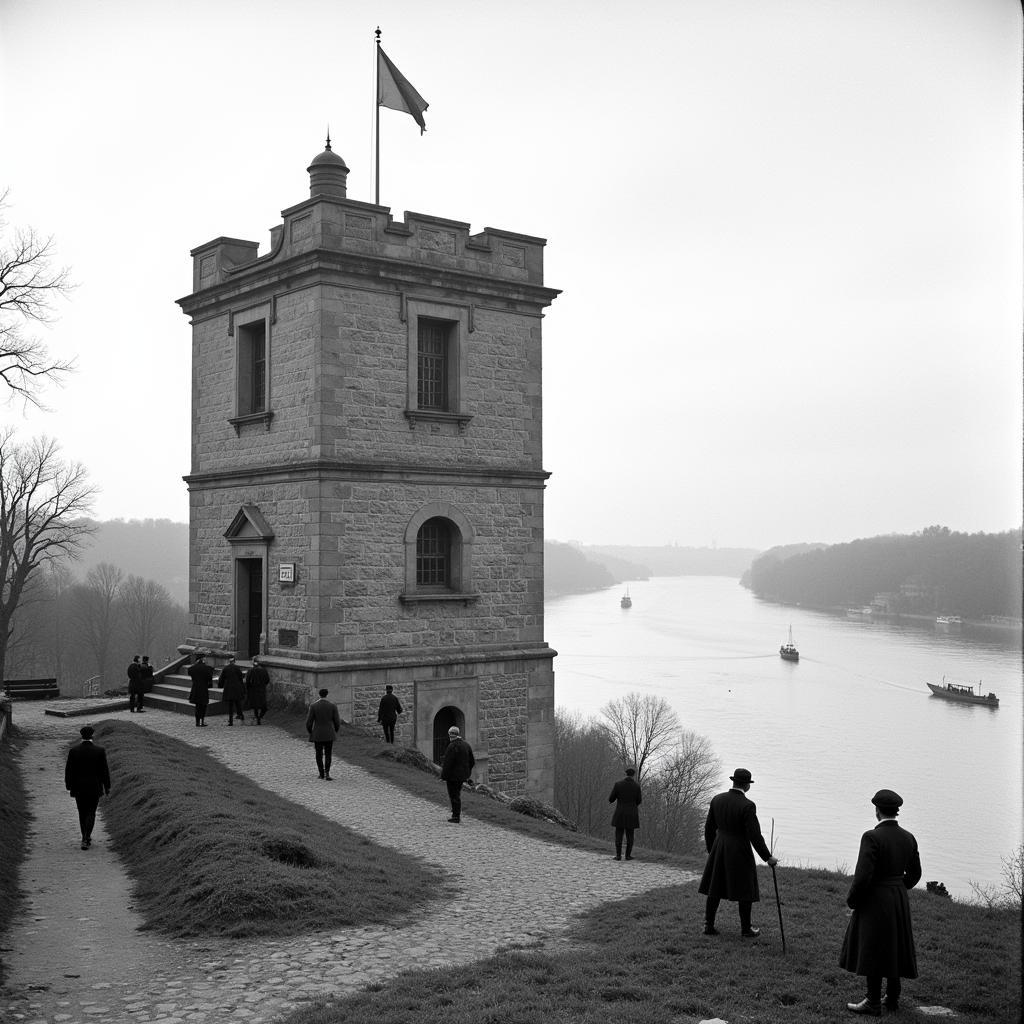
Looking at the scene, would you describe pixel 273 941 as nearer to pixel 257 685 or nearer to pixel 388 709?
pixel 388 709

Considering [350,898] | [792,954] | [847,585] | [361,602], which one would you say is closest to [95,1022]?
[350,898]

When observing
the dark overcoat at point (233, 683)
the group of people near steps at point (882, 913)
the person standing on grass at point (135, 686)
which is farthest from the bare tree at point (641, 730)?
the group of people near steps at point (882, 913)

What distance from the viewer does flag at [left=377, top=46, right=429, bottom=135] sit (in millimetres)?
23844

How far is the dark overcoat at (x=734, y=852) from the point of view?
29.3ft

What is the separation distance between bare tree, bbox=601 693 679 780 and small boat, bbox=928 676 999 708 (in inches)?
634

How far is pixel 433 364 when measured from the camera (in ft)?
75.0

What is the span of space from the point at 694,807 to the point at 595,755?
4986 millimetres

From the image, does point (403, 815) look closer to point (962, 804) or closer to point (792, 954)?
point (792, 954)

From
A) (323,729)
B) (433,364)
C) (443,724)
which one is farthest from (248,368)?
(323,729)

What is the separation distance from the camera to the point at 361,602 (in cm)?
2125

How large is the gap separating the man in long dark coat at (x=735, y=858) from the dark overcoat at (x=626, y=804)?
466 cm

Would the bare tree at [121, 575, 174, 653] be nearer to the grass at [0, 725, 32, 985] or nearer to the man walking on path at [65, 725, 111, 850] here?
the grass at [0, 725, 32, 985]

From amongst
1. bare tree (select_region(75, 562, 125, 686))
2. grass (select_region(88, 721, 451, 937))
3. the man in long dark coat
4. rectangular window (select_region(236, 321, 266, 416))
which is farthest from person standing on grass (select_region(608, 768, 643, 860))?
bare tree (select_region(75, 562, 125, 686))

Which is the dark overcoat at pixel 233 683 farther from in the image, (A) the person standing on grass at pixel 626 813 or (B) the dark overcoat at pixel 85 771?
(A) the person standing on grass at pixel 626 813
